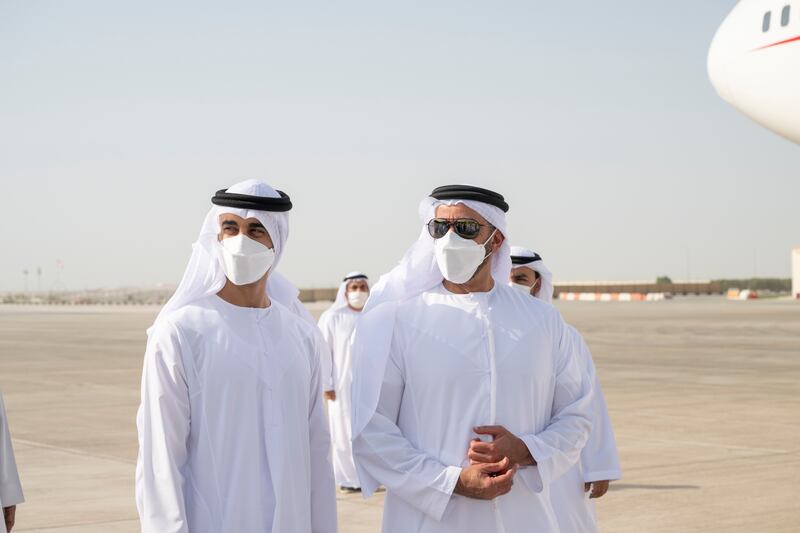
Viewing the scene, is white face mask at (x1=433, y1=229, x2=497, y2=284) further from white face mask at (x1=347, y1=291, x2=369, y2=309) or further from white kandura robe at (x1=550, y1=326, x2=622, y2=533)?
white face mask at (x1=347, y1=291, x2=369, y2=309)

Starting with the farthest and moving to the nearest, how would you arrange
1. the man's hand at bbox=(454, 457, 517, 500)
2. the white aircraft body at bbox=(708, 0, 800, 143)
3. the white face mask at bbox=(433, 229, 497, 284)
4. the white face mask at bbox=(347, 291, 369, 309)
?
the white aircraft body at bbox=(708, 0, 800, 143) → the white face mask at bbox=(347, 291, 369, 309) → the white face mask at bbox=(433, 229, 497, 284) → the man's hand at bbox=(454, 457, 517, 500)

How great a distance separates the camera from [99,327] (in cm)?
5044

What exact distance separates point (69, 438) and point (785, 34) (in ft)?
54.1

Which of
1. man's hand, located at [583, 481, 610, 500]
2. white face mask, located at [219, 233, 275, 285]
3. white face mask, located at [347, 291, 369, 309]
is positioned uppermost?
white face mask, located at [219, 233, 275, 285]

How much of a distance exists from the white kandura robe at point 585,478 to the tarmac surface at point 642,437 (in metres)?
3.11

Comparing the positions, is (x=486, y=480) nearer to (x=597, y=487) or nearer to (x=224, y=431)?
(x=224, y=431)

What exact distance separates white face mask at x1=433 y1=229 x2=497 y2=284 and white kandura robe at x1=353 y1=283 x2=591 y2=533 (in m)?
0.11

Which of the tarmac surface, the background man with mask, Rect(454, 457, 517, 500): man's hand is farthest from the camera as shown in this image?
the tarmac surface

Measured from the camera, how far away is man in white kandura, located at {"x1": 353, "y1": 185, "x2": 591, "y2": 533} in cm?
438

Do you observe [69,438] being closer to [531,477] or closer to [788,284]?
[531,477]

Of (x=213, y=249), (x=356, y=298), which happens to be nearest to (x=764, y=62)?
(x=356, y=298)

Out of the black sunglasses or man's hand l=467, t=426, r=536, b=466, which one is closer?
man's hand l=467, t=426, r=536, b=466

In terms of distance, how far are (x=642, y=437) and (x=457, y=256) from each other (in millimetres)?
9657

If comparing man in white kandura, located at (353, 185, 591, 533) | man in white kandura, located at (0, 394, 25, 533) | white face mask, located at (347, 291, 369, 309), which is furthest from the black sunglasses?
white face mask, located at (347, 291, 369, 309)
